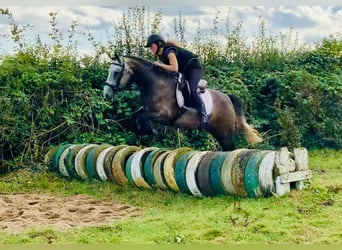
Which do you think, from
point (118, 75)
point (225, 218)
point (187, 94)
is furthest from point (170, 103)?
point (225, 218)

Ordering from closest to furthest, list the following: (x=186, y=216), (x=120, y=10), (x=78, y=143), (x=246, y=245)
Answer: (x=246, y=245)
(x=186, y=216)
(x=120, y=10)
(x=78, y=143)

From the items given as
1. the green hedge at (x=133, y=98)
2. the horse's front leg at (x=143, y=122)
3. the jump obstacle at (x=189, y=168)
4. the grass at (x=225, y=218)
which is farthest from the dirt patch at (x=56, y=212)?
the horse's front leg at (x=143, y=122)

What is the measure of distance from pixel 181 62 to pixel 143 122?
0.52 metres

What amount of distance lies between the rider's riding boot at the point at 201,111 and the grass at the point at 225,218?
0.51 m

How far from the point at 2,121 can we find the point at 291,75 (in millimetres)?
2206

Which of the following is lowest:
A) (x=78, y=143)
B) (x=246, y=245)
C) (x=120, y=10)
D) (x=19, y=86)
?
(x=246, y=245)

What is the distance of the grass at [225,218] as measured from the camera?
4.59 m

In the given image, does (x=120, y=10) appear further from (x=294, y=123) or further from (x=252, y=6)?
(x=294, y=123)

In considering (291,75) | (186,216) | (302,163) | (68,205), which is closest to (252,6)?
(291,75)

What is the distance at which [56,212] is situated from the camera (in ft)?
16.8

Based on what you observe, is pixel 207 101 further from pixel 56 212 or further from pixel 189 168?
pixel 56 212

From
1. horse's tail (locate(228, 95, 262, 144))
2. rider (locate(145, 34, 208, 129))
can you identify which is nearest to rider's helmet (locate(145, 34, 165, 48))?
rider (locate(145, 34, 208, 129))

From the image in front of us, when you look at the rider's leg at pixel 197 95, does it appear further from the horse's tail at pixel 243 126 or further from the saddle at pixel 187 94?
the horse's tail at pixel 243 126

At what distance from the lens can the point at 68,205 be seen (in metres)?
5.27
